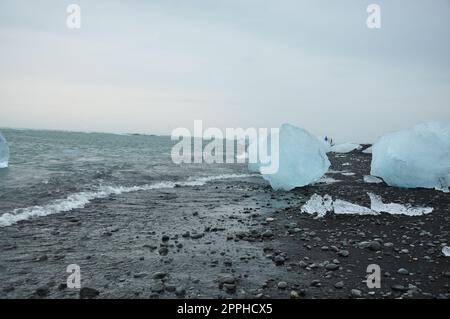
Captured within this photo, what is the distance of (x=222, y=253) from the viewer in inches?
275

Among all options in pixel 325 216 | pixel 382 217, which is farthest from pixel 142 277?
pixel 382 217

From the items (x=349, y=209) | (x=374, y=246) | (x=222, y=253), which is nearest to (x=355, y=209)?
(x=349, y=209)

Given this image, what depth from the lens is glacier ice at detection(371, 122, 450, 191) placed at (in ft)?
45.9

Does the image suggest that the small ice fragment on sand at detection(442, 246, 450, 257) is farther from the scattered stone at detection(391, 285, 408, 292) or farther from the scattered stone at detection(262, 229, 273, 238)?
the scattered stone at detection(262, 229, 273, 238)

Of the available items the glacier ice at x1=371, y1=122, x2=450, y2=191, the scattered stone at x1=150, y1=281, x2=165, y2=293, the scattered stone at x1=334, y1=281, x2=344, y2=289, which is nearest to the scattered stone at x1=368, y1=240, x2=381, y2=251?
the scattered stone at x1=334, y1=281, x2=344, y2=289

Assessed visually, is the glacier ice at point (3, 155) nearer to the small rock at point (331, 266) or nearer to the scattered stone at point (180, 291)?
the scattered stone at point (180, 291)

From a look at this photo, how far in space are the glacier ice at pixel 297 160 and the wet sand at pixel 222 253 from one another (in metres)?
3.81

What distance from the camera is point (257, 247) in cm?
738

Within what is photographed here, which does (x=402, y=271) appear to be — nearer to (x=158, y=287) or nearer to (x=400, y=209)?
(x=158, y=287)

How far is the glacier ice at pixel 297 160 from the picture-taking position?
595 inches

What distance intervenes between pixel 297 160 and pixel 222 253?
8806 mm

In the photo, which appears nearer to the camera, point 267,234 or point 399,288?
point 399,288

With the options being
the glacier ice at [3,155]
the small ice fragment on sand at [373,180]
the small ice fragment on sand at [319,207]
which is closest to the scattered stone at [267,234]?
the small ice fragment on sand at [319,207]

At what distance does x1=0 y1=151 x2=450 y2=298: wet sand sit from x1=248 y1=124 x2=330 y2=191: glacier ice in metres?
3.81
